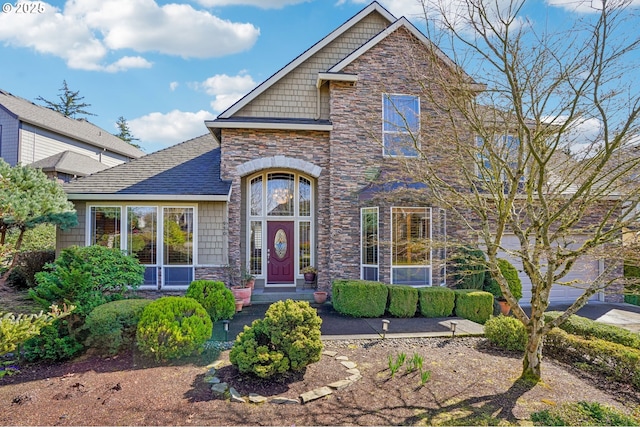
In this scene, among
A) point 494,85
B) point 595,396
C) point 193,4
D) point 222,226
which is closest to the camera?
point 595,396

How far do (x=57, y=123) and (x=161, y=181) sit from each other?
15351 millimetres

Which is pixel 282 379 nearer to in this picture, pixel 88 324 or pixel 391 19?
pixel 88 324

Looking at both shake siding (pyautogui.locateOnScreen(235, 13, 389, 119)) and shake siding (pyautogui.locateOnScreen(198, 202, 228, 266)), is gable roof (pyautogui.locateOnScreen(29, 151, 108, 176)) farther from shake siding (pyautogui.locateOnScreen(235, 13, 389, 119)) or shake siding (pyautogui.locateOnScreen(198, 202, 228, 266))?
shake siding (pyautogui.locateOnScreen(235, 13, 389, 119))

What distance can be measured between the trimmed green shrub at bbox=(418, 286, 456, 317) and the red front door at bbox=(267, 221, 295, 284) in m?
4.71

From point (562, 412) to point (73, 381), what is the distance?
665cm

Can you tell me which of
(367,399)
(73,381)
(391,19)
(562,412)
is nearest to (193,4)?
(391,19)

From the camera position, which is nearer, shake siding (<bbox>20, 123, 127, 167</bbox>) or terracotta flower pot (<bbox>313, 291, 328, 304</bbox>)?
terracotta flower pot (<bbox>313, 291, 328, 304</bbox>)

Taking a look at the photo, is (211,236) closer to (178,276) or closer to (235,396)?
(178,276)

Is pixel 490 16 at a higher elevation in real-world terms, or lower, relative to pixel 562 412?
higher

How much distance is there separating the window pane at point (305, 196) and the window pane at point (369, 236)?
217cm

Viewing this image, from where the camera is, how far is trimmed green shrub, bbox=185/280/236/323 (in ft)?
26.1

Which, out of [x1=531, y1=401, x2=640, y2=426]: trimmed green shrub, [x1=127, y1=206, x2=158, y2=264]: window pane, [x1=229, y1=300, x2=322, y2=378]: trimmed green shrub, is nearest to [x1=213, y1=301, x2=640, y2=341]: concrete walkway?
[x1=229, y1=300, x2=322, y2=378]: trimmed green shrub

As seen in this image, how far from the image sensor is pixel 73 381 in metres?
4.96

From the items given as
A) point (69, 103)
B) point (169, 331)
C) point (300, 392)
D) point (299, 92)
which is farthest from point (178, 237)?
point (69, 103)
